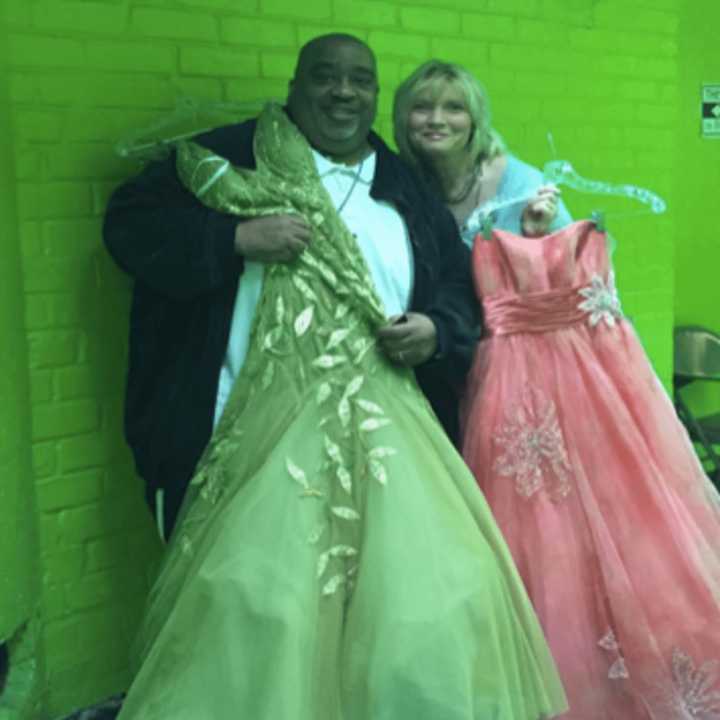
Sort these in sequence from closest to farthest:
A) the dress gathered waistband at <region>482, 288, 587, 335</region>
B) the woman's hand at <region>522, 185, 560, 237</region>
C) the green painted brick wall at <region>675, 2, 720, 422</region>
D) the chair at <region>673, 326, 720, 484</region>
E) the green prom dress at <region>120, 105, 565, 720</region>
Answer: the green prom dress at <region>120, 105, 565, 720</region>
the dress gathered waistband at <region>482, 288, 587, 335</region>
the woman's hand at <region>522, 185, 560, 237</region>
the chair at <region>673, 326, 720, 484</region>
the green painted brick wall at <region>675, 2, 720, 422</region>

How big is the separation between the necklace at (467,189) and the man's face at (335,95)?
16.3 inches

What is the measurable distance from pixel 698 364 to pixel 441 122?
2.47 m

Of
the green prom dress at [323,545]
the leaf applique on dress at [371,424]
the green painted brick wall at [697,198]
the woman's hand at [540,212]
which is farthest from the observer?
the green painted brick wall at [697,198]

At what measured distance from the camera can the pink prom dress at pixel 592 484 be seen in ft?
8.29

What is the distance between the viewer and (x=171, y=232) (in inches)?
94.5

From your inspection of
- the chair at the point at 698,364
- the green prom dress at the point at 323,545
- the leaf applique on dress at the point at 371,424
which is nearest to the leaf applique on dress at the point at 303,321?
the green prom dress at the point at 323,545

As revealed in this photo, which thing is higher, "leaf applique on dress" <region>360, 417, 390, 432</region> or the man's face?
the man's face

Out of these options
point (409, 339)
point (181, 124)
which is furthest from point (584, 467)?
point (181, 124)

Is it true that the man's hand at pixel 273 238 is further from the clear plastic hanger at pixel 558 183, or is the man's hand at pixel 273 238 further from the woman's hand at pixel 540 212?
the woman's hand at pixel 540 212

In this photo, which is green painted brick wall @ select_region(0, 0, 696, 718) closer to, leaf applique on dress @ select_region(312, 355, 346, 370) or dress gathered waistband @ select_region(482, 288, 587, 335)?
leaf applique on dress @ select_region(312, 355, 346, 370)

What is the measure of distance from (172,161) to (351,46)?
48 cm

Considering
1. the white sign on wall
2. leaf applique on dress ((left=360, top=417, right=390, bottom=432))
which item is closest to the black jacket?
leaf applique on dress ((left=360, top=417, right=390, bottom=432))

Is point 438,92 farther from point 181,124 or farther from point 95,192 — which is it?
point 95,192

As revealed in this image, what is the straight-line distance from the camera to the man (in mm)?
2395
